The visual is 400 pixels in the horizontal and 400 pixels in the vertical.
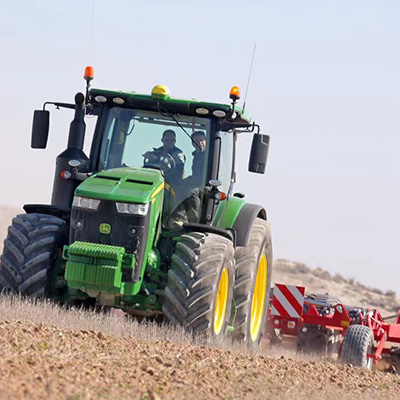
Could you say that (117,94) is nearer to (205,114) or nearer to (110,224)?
(205,114)

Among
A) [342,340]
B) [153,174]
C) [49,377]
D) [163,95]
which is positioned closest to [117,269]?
[153,174]

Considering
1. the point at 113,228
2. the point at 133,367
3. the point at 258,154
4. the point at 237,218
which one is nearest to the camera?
the point at 133,367

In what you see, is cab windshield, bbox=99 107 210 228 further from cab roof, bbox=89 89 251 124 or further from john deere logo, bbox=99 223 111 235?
john deere logo, bbox=99 223 111 235

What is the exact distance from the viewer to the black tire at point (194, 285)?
34.0 feet

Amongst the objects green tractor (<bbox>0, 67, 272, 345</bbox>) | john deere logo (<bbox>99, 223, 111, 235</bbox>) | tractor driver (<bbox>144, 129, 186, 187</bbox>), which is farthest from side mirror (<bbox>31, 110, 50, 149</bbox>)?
john deere logo (<bbox>99, 223, 111, 235</bbox>)

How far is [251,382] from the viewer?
813cm

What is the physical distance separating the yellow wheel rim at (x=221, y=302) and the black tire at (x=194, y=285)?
0.39 meters

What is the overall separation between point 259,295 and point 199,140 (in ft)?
8.44

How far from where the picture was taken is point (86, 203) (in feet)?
35.0

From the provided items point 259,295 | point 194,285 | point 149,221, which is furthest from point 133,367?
point 259,295

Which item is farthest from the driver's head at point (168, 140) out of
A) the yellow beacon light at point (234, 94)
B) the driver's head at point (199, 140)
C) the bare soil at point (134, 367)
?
the bare soil at point (134, 367)

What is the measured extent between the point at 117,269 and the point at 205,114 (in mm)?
2325

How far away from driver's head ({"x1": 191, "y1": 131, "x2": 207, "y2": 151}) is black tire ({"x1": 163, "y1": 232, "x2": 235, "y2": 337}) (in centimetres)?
133

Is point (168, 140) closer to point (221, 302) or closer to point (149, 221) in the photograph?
point (149, 221)
